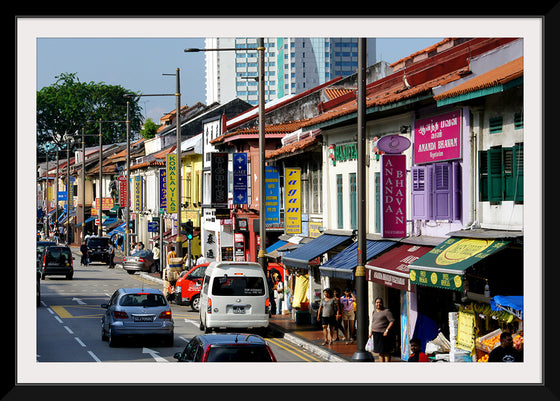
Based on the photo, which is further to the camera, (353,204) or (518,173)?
(353,204)

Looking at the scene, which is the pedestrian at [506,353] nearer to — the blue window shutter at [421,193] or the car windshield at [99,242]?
the blue window shutter at [421,193]

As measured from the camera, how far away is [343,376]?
1450 centimetres

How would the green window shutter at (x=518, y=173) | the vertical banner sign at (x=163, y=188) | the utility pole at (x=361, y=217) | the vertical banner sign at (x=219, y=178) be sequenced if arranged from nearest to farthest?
the green window shutter at (x=518, y=173) < the utility pole at (x=361, y=217) < the vertical banner sign at (x=219, y=178) < the vertical banner sign at (x=163, y=188)

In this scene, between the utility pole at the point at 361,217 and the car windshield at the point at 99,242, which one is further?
the car windshield at the point at 99,242

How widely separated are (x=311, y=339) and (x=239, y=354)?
12.0 metres

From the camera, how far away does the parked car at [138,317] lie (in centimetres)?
2655

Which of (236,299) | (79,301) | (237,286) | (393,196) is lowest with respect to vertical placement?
(79,301)

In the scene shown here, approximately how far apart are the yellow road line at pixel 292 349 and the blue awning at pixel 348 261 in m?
2.16

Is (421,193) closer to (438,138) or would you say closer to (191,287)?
(438,138)

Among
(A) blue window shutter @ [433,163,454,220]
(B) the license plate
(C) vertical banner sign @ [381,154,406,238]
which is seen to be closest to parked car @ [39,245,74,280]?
(B) the license plate

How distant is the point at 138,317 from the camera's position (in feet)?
87.6

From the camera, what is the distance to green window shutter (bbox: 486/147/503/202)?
20.9 metres

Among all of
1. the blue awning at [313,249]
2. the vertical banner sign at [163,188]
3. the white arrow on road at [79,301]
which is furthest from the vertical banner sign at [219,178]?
the blue awning at [313,249]

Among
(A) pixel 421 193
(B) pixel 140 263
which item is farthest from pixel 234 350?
(B) pixel 140 263
